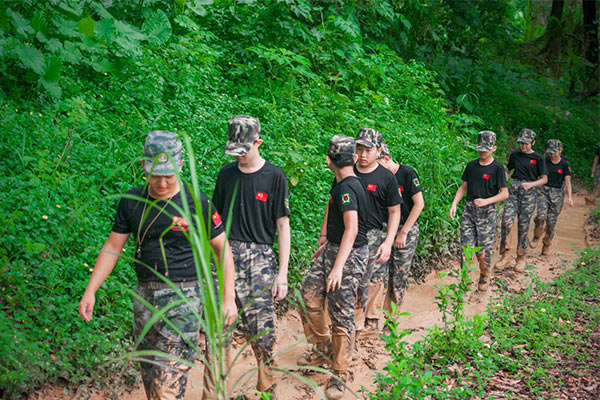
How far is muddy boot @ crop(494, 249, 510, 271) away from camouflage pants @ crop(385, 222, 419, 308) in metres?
3.31

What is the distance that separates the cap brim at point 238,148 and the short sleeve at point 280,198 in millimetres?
354

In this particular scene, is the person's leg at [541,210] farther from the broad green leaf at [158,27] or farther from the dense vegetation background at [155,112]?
the broad green leaf at [158,27]

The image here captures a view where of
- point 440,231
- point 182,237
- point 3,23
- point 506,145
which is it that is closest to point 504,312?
point 440,231

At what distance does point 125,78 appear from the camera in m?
8.66

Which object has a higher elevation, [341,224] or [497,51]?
[497,51]

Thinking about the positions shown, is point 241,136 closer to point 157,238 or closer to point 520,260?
point 157,238

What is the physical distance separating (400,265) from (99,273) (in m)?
4.25

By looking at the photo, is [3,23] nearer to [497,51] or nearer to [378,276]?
[378,276]

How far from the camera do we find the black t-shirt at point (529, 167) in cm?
1038

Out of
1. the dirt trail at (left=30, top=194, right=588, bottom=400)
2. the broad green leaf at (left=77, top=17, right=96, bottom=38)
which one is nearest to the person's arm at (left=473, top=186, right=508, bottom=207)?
the dirt trail at (left=30, top=194, right=588, bottom=400)

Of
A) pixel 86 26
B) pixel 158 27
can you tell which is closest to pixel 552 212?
pixel 158 27

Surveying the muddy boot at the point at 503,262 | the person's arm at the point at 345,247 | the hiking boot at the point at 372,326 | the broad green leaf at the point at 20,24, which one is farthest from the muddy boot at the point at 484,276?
the broad green leaf at the point at 20,24

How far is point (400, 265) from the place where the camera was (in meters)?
7.29

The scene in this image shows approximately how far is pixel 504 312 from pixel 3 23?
725 centimetres
